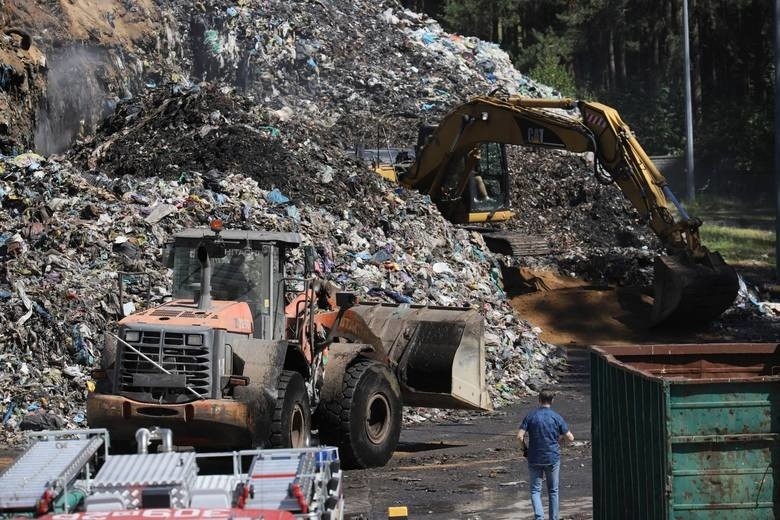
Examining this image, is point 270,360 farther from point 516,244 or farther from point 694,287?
point 516,244

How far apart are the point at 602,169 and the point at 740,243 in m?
14.2

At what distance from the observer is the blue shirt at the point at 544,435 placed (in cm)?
1022

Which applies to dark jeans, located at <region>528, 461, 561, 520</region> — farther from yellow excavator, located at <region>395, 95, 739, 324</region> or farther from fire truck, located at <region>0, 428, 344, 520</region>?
yellow excavator, located at <region>395, 95, 739, 324</region>

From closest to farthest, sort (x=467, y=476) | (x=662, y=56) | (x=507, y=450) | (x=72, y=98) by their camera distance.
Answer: (x=467, y=476) → (x=507, y=450) → (x=72, y=98) → (x=662, y=56)

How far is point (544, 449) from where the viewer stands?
10211 millimetres

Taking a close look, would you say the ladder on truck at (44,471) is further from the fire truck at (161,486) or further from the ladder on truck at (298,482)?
the ladder on truck at (298,482)

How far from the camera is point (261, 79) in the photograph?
3228 centimetres

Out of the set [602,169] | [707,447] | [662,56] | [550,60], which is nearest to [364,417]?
[707,447]

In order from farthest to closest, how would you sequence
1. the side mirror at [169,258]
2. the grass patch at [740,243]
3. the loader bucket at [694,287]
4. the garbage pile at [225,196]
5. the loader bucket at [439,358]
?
the grass patch at [740,243]
the loader bucket at [694,287]
the garbage pile at [225,196]
the loader bucket at [439,358]
the side mirror at [169,258]

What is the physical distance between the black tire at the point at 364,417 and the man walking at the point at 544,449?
268 centimetres

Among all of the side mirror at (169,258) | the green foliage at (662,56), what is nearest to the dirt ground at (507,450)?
the side mirror at (169,258)

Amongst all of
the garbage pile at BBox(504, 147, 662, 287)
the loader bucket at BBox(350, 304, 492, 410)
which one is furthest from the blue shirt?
the garbage pile at BBox(504, 147, 662, 287)

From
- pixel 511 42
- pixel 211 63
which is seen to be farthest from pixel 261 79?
pixel 511 42

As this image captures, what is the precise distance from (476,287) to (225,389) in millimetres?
9915
